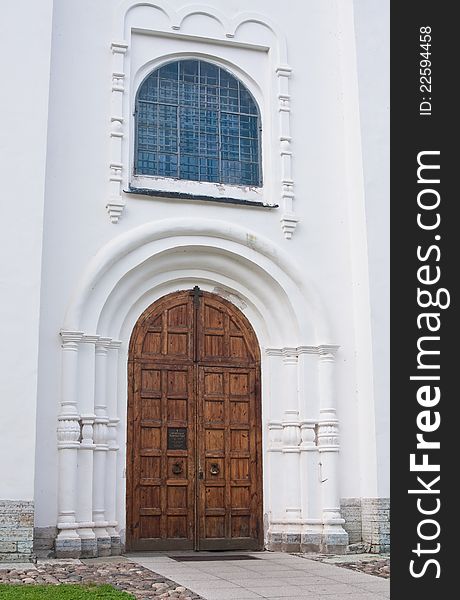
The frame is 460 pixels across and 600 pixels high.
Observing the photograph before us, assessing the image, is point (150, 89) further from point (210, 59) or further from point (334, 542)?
point (334, 542)

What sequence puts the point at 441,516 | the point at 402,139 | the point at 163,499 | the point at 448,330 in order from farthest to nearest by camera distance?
1. the point at 402,139
2. the point at 163,499
3. the point at 448,330
4. the point at 441,516

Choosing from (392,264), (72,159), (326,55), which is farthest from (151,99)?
(392,264)

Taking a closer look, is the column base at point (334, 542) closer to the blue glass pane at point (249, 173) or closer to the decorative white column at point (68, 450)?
the decorative white column at point (68, 450)

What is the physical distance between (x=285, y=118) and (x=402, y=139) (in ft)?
5.24

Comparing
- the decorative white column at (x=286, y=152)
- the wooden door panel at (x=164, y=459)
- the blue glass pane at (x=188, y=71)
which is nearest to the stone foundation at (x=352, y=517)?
the wooden door panel at (x=164, y=459)

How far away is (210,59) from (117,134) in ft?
6.21

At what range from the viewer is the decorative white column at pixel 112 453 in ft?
34.3

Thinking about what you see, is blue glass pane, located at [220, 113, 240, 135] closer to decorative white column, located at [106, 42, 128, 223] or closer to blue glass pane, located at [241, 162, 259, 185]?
blue glass pane, located at [241, 162, 259, 185]

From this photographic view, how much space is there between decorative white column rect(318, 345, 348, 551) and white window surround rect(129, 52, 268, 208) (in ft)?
7.41

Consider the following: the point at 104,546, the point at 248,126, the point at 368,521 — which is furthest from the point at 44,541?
the point at 248,126

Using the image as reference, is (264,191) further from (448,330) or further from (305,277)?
(448,330)

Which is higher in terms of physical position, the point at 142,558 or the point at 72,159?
the point at 72,159

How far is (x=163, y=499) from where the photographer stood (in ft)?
36.1

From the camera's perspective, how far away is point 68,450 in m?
10.3
